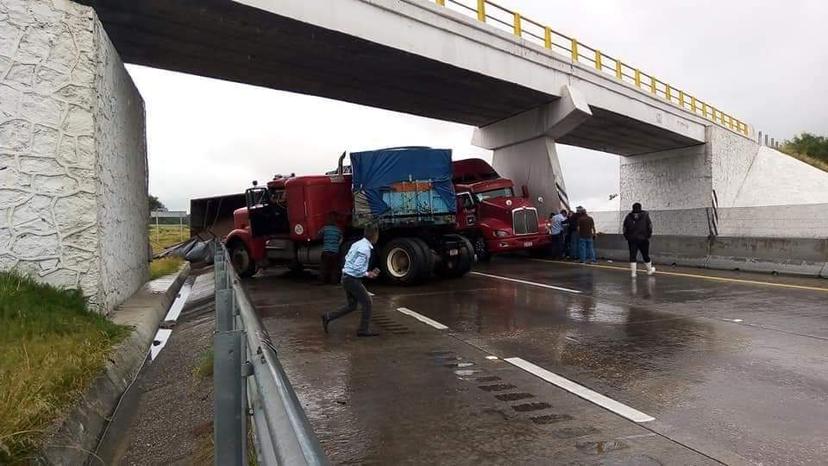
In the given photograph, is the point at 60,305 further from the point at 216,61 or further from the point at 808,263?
the point at 808,263

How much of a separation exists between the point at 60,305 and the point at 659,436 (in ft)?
22.7

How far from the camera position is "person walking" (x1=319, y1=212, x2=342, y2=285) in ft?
44.3

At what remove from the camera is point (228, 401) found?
2.44m

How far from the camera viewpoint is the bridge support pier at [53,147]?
7562 millimetres

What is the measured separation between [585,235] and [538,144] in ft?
22.7

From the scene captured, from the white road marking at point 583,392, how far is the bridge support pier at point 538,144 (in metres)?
16.7

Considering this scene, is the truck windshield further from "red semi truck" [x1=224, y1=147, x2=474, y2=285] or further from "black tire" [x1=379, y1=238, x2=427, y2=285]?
"black tire" [x1=379, y1=238, x2=427, y2=285]

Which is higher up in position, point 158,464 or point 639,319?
point 639,319

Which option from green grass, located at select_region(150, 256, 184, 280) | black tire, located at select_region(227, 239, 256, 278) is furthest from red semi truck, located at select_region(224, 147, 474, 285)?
green grass, located at select_region(150, 256, 184, 280)

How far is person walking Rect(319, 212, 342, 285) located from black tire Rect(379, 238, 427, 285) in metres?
1.10

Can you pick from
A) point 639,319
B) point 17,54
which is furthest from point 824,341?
point 17,54

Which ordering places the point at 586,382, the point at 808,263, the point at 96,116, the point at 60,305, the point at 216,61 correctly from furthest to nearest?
the point at 216,61, the point at 808,263, the point at 96,116, the point at 60,305, the point at 586,382

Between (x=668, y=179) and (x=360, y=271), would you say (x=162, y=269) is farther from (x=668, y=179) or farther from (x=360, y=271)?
(x=668, y=179)

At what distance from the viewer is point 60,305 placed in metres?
7.24
